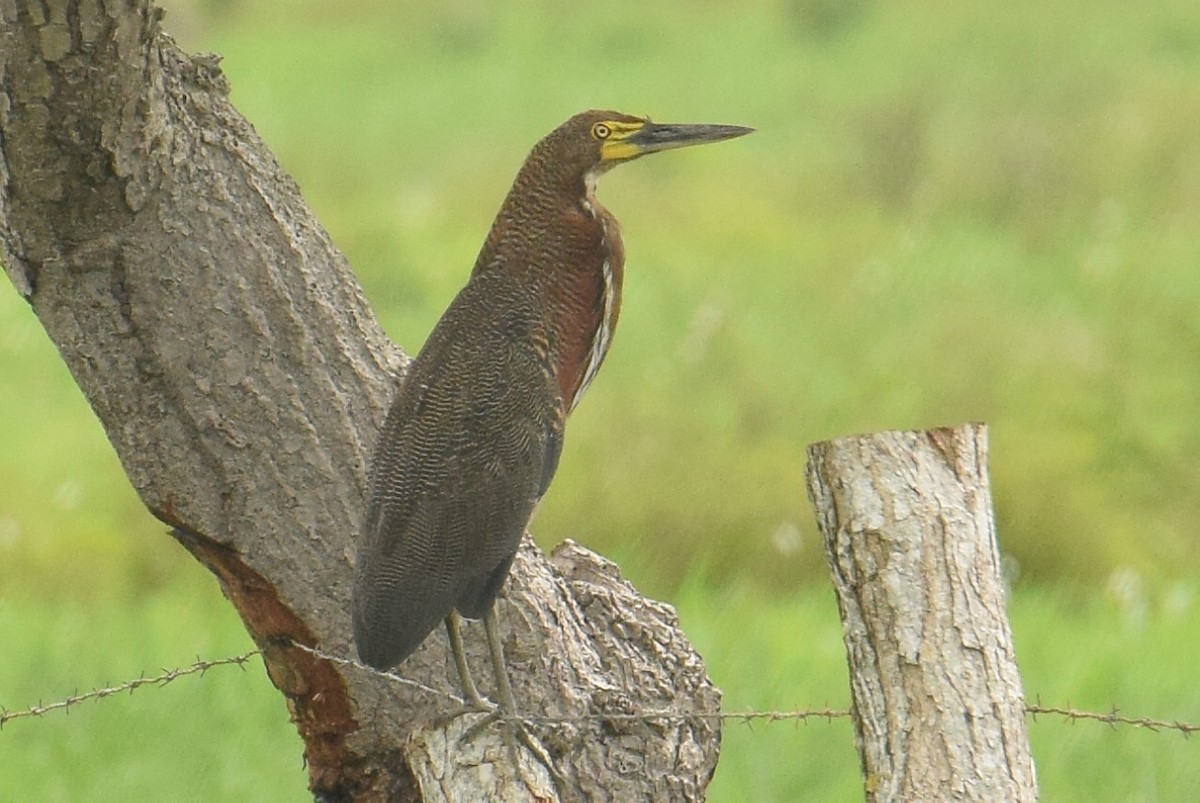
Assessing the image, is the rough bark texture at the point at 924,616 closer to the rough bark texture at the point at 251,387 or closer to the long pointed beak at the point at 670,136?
the rough bark texture at the point at 251,387

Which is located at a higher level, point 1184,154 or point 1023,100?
point 1023,100

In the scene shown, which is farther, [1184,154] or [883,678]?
[1184,154]

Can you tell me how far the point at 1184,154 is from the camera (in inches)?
488

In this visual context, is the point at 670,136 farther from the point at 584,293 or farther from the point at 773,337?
the point at 773,337

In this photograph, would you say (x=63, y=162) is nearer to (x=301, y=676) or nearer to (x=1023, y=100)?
(x=301, y=676)

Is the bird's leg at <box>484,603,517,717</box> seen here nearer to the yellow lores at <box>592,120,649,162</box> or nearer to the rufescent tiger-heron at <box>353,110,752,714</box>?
the rufescent tiger-heron at <box>353,110,752,714</box>

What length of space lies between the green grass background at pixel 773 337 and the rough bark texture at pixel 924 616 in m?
1.90

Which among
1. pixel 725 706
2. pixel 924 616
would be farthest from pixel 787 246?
pixel 924 616

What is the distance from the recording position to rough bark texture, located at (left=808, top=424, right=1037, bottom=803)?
2494 millimetres

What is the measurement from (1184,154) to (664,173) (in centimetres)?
331

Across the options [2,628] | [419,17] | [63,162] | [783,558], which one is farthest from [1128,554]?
[419,17]

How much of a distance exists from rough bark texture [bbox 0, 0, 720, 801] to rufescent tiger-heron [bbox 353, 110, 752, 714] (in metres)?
0.16

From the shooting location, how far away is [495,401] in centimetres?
290

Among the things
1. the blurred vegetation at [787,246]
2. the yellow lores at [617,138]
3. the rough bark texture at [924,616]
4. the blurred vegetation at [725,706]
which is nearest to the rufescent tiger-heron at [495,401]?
the yellow lores at [617,138]
